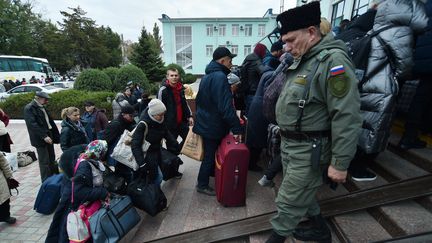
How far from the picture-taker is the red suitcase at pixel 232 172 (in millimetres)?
2795

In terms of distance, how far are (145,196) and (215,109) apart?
1.46 metres

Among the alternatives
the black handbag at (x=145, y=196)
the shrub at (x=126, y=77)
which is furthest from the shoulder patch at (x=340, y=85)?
the shrub at (x=126, y=77)

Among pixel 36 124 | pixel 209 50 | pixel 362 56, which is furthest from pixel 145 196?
pixel 209 50

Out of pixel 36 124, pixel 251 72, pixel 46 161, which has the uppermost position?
pixel 251 72

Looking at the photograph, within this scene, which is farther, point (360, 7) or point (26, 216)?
point (360, 7)

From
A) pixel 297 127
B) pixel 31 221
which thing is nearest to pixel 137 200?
pixel 31 221

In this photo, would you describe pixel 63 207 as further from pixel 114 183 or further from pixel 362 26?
pixel 362 26

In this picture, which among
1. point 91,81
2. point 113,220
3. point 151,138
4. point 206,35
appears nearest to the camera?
point 113,220

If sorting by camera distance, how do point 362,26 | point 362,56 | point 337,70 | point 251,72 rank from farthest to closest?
point 251,72 < point 362,26 < point 362,56 < point 337,70

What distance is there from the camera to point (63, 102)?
10.6 metres

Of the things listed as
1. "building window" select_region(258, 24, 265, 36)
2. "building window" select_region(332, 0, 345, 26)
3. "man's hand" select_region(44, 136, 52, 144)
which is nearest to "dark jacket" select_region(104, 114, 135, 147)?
"man's hand" select_region(44, 136, 52, 144)

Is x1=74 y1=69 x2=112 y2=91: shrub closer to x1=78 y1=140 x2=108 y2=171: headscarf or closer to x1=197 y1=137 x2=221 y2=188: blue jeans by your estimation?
x1=78 y1=140 x2=108 y2=171: headscarf

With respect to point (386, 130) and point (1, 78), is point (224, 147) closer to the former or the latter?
point (386, 130)

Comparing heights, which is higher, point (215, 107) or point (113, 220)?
point (215, 107)
